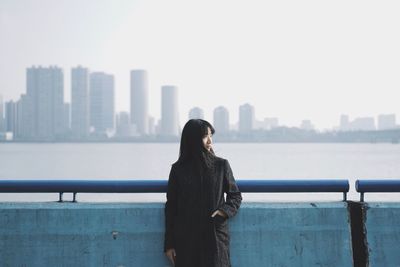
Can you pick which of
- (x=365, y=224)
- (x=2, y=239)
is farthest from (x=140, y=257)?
(x=365, y=224)

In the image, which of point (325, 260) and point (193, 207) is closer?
point (193, 207)

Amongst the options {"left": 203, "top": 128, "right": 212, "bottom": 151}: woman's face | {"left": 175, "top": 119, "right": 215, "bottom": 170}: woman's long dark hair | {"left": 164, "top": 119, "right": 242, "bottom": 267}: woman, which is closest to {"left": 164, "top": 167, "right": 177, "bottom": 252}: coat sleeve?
{"left": 164, "top": 119, "right": 242, "bottom": 267}: woman

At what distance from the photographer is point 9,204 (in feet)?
13.2

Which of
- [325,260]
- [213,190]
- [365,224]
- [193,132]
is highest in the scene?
[193,132]

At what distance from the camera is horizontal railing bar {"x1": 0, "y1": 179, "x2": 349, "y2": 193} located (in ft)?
13.0

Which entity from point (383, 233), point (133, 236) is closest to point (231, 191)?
point (133, 236)

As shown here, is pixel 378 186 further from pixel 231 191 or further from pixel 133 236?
pixel 133 236

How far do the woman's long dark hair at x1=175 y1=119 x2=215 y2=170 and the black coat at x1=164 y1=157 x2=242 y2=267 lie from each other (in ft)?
0.20

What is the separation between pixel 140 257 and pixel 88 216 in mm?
560

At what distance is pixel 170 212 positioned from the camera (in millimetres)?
3602

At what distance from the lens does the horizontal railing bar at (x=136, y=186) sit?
3.96 m

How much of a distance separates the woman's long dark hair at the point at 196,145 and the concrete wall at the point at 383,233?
151 centimetres

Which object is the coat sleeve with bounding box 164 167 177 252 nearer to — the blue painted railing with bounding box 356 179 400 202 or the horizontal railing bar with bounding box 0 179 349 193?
the horizontal railing bar with bounding box 0 179 349 193

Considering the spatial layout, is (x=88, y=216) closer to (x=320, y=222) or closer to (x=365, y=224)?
(x=320, y=222)
